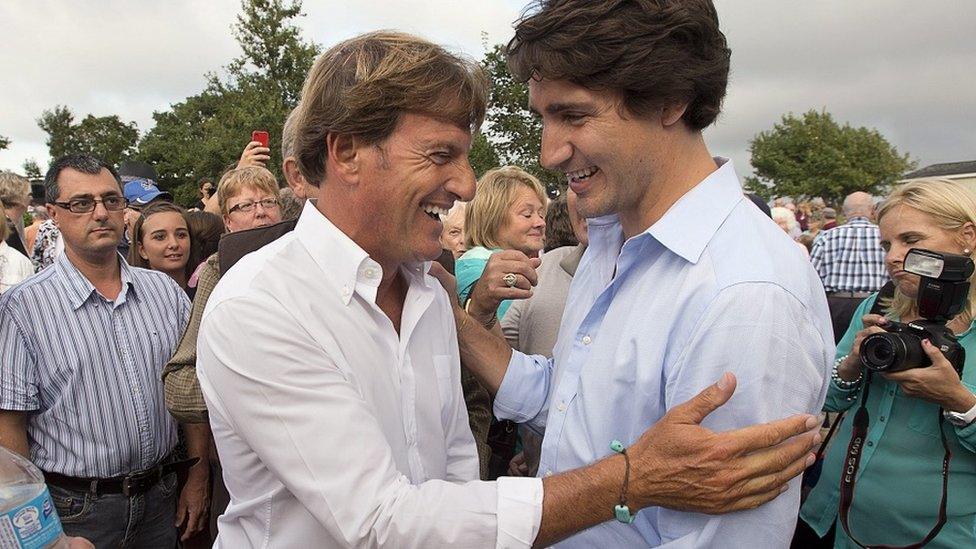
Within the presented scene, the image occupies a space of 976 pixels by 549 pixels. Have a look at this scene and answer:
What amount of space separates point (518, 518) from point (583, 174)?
2.93 ft

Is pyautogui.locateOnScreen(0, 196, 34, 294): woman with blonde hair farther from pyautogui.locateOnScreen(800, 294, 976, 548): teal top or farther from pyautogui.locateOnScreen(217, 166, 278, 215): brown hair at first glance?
pyautogui.locateOnScreen(800, 294, 976, 548): teal top

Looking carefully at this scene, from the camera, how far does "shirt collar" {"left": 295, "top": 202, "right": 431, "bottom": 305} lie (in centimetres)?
180

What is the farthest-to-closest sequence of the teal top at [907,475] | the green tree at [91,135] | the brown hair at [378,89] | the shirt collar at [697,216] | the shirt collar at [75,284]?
the green tree at [91,135] < the shirt collar at [75,284] < the teal top at [907,475] < the brown hair at [378,89] < the shirt collar at [697,216]

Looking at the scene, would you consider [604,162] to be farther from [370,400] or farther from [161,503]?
[161,503]

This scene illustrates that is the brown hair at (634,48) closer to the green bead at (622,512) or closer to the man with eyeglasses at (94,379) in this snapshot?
the green bead at (622,512)

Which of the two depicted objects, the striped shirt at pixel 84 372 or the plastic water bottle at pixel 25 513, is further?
the striped shirt at pixel 84 372

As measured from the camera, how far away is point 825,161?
54.6m

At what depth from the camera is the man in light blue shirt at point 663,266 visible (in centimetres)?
151

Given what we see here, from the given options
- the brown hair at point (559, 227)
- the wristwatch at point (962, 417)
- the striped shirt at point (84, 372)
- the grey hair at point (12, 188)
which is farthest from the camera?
the grey hair at point (12, 188)

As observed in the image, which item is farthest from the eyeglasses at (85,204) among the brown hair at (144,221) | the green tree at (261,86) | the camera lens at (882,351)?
the green tree at (261,86)

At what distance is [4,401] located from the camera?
307 centimetres

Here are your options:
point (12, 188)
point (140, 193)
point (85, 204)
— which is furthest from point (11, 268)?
point (85, 204)

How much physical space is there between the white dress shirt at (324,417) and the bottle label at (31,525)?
1.25ft

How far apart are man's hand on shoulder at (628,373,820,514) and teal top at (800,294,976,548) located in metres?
1.56
